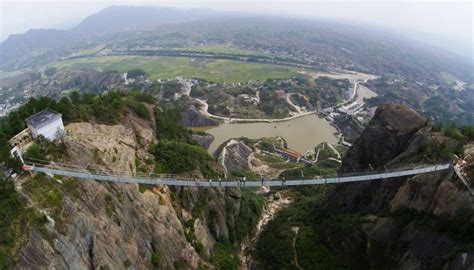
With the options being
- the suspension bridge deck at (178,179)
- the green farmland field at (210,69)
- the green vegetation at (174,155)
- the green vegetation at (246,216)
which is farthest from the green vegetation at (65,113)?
the green farmland field at (210,69)

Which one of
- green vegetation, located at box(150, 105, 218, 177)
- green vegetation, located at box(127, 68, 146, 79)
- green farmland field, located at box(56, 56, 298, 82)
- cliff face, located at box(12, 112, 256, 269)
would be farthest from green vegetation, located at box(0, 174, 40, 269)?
green vegetation, located at box(127, 68, 146, 79)

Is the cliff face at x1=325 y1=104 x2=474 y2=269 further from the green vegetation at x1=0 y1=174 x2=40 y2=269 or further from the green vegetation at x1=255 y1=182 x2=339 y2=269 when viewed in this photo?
the green vegetation at x1=0 y1=174 x2=40 y2=269

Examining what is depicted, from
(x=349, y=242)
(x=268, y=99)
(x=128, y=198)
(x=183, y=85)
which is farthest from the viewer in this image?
(x=183, y=85)

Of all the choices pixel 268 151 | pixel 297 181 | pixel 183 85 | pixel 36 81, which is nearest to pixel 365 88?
pixel 183 85

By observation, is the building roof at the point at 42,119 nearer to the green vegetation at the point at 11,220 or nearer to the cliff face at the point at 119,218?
the cliff face at the point at 119,218

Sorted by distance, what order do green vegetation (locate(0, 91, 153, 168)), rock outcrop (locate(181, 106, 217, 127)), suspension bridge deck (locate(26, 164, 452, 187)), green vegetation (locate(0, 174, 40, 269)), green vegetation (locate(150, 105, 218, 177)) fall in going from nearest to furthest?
green vegetation (locate(0, 174, 40, 269)) < suspension bridge deck (locate(26, 164, 452, 187)) < green vegetation (locate(0, 91, 153, 168)) < green vegetation (locate(150, 105, 218, 177)) < rock outcrop (locate(181, 106, 217, 127))

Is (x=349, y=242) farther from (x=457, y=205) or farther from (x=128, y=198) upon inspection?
(x=128, y=198)
